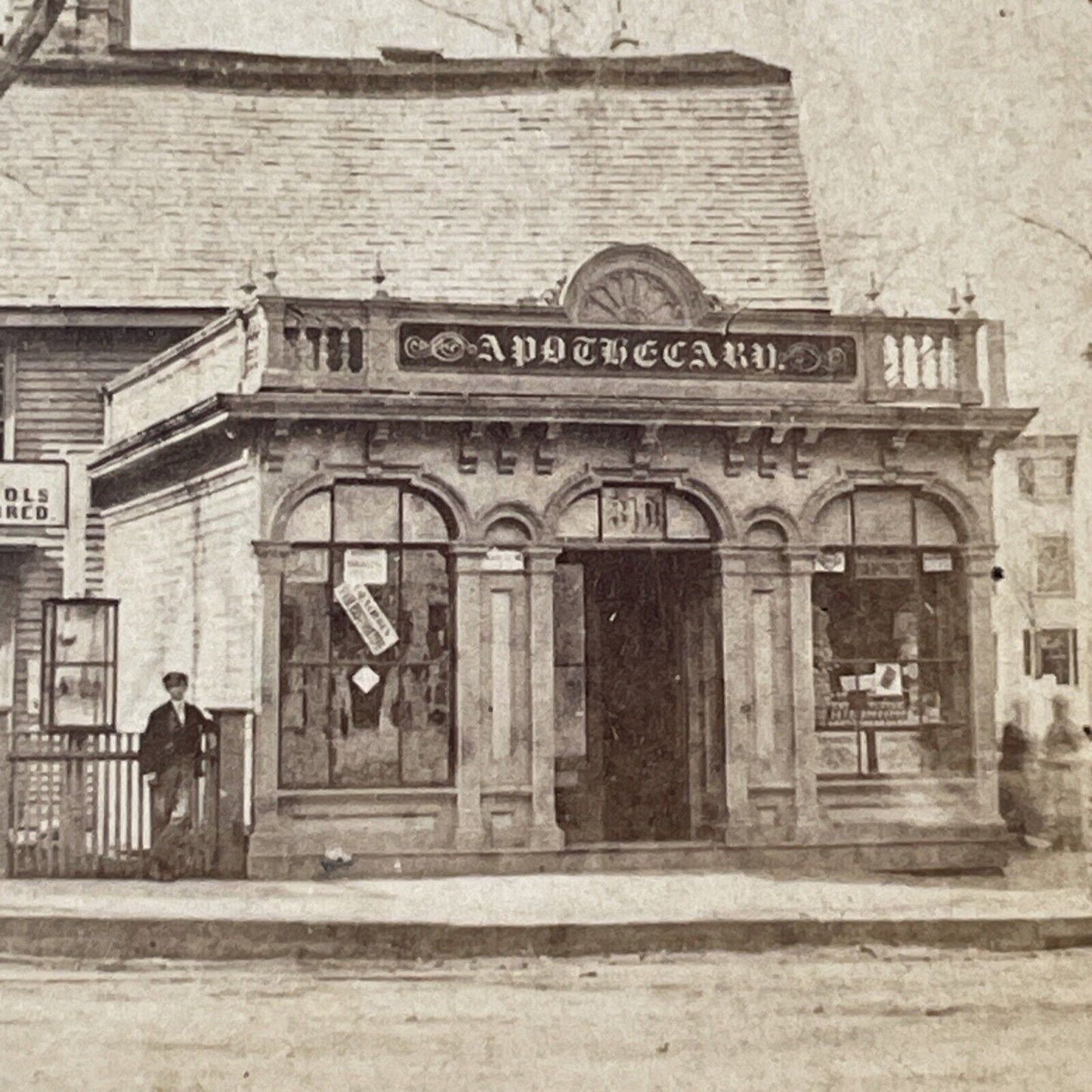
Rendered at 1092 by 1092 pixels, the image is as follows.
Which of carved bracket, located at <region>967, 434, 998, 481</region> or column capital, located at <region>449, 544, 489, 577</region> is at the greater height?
carved bracket, located at <region>967, 434, 998, 481</region>

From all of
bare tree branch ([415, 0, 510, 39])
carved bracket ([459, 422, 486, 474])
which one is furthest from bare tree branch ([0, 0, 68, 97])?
carved bracket ([459, 422, 486, 474])

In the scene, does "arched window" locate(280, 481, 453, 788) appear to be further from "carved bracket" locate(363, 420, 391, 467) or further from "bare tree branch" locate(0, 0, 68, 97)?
"bare tree branch" locate(0, 0, 68, 97)

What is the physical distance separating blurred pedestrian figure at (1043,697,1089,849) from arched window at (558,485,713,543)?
242cm

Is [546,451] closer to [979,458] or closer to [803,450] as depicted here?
[803,450]

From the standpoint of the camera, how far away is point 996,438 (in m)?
8.35

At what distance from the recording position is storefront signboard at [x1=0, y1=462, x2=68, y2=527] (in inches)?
301

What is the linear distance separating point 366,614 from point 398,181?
2155mm

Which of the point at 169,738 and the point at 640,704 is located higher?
the point at 640,704

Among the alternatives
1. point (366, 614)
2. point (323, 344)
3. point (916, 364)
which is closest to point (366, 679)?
point (366, 614)

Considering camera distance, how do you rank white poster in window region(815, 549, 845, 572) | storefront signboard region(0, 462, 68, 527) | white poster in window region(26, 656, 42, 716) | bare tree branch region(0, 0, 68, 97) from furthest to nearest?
white poster in window region(26, 656, 42, 716) < white poster in window region(815, 549, 845, 572) < storefront signboard region(0, 462, 68, 527) < bare tree branch region(0, 0, 68, 97)

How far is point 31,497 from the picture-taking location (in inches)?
312

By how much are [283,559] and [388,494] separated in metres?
0.75

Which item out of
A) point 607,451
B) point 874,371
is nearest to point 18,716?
point 607,451

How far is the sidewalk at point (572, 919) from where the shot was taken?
275 inches
